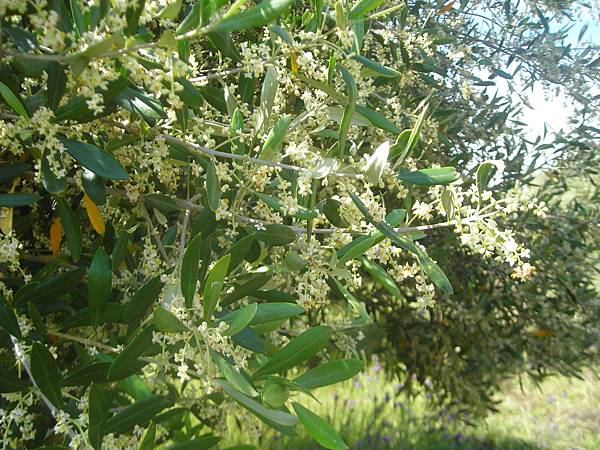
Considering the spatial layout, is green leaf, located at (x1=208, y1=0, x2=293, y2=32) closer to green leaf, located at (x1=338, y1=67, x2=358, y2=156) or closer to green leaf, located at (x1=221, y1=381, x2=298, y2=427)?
green leaf, located at (x1=338, y1=67, x2=358, y2=156)

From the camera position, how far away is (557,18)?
3.27 m

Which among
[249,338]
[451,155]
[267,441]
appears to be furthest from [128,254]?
[267,441]

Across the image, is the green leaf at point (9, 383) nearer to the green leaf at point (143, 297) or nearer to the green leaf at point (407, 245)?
the green leaf at point (143, 297)

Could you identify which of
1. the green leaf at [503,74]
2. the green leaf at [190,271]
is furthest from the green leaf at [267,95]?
the green leaf at [503,74]

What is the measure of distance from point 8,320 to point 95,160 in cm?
40

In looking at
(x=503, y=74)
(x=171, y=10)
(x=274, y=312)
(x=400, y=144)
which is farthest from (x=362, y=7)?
(x=503, y=74)

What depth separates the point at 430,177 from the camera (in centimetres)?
134

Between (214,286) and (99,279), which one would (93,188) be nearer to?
(99,279)

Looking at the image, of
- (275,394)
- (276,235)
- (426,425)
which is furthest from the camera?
(426,425)

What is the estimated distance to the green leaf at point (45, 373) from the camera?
128cm

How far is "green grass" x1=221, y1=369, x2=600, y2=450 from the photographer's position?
5.99 meters

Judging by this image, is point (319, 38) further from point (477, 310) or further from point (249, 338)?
point (477, 310)

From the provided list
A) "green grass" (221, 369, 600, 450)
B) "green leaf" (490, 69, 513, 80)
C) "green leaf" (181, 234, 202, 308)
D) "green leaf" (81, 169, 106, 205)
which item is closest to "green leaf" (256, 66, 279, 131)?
"green leaf" (181, 234, 202, 308)

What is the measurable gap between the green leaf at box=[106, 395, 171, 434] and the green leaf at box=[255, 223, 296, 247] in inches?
16.1
